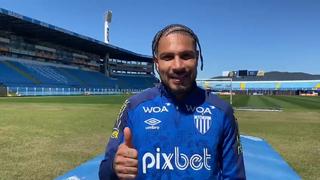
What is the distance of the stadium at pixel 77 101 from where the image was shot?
919 centimetres

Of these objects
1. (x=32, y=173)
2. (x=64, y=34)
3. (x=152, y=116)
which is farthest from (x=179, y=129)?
(x=64, y=34)

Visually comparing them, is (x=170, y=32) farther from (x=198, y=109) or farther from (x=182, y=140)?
(x=182, y=140)

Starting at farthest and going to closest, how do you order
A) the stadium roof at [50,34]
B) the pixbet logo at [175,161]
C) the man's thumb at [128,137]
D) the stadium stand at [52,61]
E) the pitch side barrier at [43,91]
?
the stadium stand at [52,61]
the stadium roof at [50,34]
the pitch side barrier at [43,91]
the pixbet logo at [175,161]
the man's thumb at [128,137]

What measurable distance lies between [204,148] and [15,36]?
233ft

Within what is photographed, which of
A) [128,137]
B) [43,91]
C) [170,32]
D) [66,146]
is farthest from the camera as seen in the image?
[43,91]

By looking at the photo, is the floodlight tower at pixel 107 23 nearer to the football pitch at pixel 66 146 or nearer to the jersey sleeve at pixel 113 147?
the football pitch at pixel 66 146

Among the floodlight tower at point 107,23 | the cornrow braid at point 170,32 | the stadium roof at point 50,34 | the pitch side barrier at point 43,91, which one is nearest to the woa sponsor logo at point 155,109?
the cornrow braid at point 170,32

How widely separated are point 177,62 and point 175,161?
0.54 metres

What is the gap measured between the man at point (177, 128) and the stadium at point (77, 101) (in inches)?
12.8

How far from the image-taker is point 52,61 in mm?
78625

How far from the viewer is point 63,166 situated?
313 inches

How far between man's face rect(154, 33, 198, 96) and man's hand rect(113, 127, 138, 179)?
0.40 meters

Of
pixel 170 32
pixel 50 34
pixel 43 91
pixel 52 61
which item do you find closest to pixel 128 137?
pixel 170 32

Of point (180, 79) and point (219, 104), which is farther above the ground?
point (180, 79)
